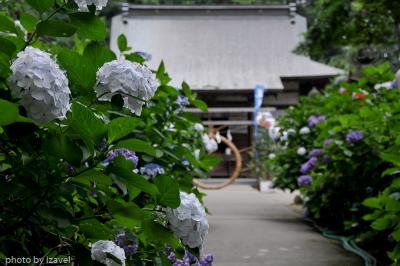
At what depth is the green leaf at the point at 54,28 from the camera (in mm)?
711

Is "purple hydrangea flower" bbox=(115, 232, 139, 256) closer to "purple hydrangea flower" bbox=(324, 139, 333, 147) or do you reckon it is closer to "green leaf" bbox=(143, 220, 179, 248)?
"green leaf" bbox=(143, 220, 179, 248)

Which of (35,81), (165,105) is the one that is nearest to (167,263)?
(35,81)

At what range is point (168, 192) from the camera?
0.82 m

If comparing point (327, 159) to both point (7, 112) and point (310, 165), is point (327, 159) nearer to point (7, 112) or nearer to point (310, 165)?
point (310, 165)

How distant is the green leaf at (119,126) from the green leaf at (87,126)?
0.07 ft

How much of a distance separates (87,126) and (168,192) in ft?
0.65

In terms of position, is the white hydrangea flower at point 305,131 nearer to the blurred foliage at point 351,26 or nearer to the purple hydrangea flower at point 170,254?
the blurred foliage at point 351,26

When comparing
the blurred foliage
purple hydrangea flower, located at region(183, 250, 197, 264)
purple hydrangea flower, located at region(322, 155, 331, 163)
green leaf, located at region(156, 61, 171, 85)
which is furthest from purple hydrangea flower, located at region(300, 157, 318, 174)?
purple hydrangea flower, located at region(183, 250, 197, 264)

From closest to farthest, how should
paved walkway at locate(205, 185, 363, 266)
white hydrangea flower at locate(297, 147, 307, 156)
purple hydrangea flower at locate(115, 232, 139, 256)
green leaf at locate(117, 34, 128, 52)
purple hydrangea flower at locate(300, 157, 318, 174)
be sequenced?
purple hydrangea flower at locate(115, 232, 139, 256) < green leaf at locate(117, 34, 128, 52) < paved walkway at locate(205, 185, 363, 266) < purple hydrangea flower at locate(300, 157, 318, 174) < white hydrangea flower at locate(297, 147, 307, 156)

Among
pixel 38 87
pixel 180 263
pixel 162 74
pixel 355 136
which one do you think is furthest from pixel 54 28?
pixel 355 136

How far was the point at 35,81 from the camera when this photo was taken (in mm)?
602

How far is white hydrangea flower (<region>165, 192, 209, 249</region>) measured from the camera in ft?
2.99

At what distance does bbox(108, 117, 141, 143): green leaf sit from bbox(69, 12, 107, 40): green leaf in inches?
6.6

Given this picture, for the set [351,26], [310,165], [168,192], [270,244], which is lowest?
Answer: [270,244]
